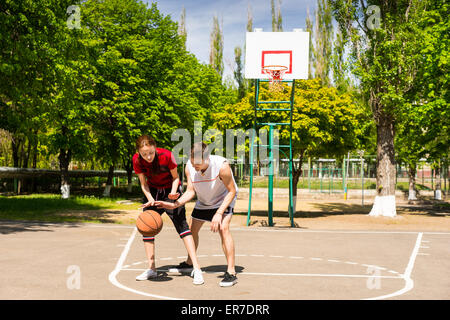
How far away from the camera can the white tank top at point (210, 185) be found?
6.49 metres

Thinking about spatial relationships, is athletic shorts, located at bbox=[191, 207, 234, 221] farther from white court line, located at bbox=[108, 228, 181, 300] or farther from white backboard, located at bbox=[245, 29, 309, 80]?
white backboard, located at bbox=[245, 29, 309, 80]

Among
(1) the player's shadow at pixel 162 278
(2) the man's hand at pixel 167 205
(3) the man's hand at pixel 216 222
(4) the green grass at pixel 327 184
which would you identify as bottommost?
(4) the green grass at pixel 327 184

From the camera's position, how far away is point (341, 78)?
22250 mm

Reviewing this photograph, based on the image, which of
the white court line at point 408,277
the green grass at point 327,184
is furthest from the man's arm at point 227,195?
the green grass at point 327,184

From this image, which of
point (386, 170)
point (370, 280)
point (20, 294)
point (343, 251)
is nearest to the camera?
point (20, 294)

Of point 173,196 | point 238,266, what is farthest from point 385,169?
point 173,196

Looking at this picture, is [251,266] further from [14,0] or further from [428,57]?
[428,57]

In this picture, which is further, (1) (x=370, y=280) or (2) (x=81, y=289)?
(1) (x=370, y=280)

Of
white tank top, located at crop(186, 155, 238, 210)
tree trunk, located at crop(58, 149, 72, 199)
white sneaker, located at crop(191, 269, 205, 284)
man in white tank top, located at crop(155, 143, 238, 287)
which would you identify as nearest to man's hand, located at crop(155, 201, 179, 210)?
man in white tank top, located at crop(155, 143, 238, 287)

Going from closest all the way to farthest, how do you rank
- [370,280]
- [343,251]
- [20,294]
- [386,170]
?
[20,294], [370,280], [343,251], [386,170]

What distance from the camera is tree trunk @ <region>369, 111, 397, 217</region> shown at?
21.2m

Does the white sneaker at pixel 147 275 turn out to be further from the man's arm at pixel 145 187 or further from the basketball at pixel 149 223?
the man's arm at pixel 145 187

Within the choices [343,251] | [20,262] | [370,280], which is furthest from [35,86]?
[370,280]

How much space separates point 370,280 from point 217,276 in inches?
82.9
